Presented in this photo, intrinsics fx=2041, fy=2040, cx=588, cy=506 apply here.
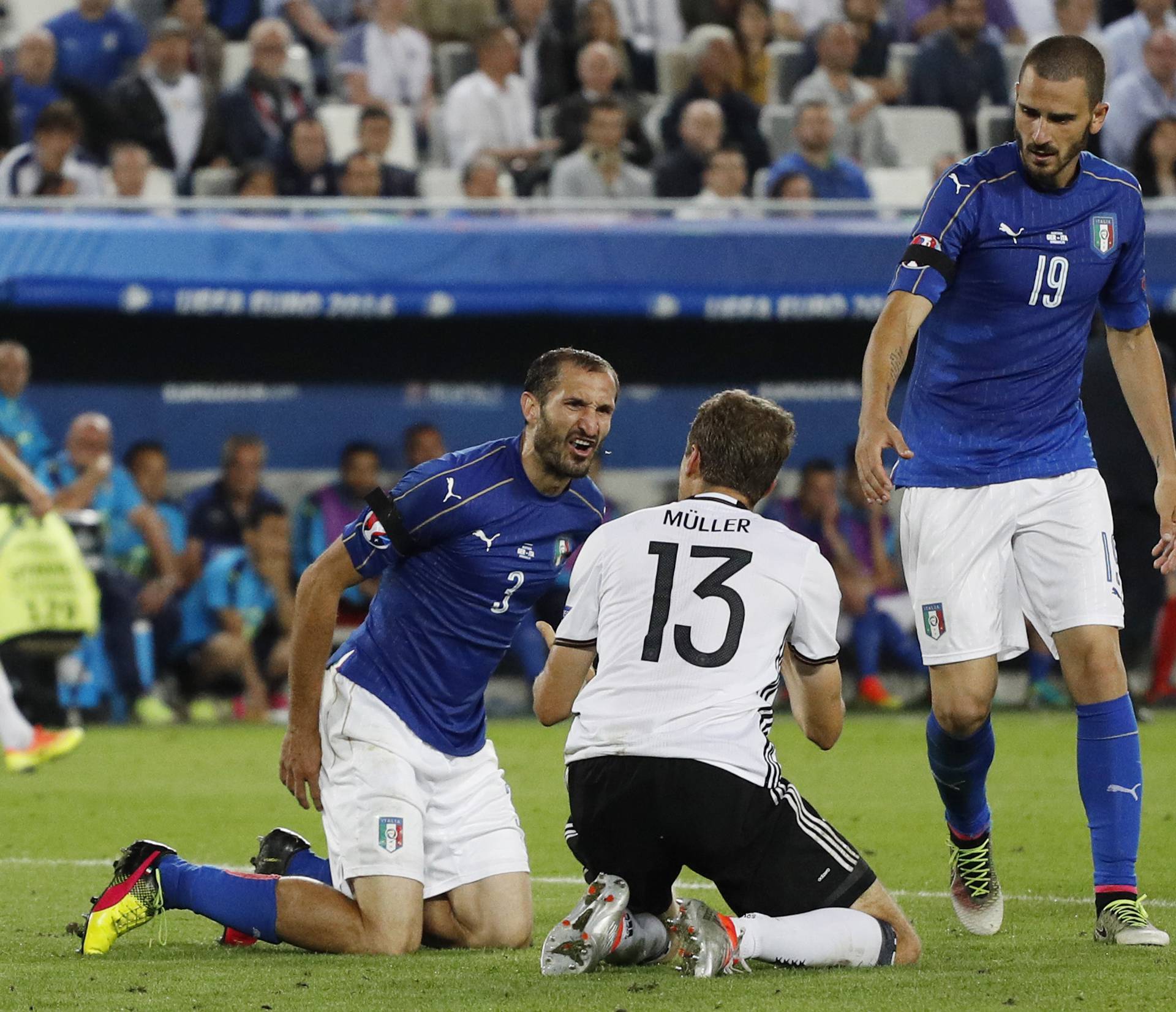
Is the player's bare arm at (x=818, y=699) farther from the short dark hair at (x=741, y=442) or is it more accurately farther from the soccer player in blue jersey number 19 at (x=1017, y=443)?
the soccer player in blue jersey number 19 at (x=1017, y=443)

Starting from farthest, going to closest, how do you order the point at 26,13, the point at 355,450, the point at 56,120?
the point at 26,13 < the point at 355,450 < the point at 56,120

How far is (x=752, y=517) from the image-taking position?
4562mm

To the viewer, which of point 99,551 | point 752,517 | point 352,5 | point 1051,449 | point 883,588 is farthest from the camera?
point 352,5

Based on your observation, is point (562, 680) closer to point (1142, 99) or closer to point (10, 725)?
point (10, 725)

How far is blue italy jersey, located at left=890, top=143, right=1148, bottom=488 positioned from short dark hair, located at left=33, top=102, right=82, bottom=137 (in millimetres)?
7681

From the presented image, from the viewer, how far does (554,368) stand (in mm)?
5141

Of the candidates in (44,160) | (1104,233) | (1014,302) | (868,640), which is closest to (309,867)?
(1014,302)

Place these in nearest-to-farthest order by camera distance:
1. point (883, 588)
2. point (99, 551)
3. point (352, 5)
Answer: point (99, 551) → point (883, 588) → point (352, 5)

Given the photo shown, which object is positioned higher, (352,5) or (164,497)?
(352,5)

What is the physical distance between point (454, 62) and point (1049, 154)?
30.6 feet

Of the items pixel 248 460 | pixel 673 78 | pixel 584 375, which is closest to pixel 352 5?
pixel 673 78

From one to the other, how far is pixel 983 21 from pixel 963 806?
33.2ft

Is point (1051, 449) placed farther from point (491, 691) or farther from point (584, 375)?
point (491, 691)

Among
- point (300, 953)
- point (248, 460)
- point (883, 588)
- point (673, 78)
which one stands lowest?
point (300, 953)
